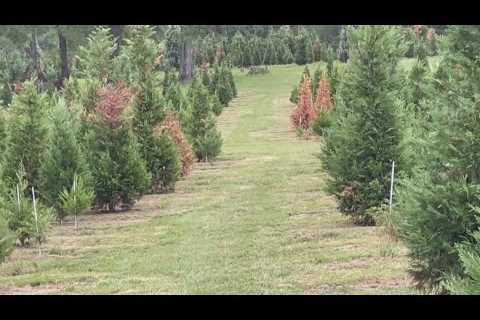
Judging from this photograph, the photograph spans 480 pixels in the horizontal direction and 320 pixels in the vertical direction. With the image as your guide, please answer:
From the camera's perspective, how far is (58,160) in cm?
1831

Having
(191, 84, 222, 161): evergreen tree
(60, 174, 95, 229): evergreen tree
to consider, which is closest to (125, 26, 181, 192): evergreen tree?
(60, 174, 95, 229): evergreen tree

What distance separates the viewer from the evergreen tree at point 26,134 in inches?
727

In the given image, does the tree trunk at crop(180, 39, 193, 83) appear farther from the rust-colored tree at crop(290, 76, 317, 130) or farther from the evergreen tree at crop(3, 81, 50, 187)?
the evergreen tree at crop(3, 81, 50, 187)

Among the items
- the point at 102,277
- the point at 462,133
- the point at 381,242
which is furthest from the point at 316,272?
the point at 462,133

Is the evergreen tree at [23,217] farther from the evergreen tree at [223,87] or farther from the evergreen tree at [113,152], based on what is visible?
the evergreen tree at [223,87]

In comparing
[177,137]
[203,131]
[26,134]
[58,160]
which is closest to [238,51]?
[203,131]

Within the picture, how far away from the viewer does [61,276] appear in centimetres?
1245

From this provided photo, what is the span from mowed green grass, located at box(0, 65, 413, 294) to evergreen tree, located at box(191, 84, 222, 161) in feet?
13.3

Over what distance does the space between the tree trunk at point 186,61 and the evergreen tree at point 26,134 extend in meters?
45.3

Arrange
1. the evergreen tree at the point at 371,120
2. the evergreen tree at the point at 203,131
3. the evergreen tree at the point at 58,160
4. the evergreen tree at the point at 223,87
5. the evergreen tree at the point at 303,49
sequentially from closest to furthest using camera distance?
1. the evergreen tree at the point at 371,120
2. the evergreen tree at the point at 58,160
3. the evergreen tree at the point at 203,131
4. the evergreen tree at the point at 223,87
5. the evergreen tree at the point at 303,49

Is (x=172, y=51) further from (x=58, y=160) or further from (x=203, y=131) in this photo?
(x=58, y=160)

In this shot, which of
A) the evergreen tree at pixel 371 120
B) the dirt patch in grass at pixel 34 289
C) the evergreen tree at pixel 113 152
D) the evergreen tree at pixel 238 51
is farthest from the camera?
the evergreen tree at pixel 238 51

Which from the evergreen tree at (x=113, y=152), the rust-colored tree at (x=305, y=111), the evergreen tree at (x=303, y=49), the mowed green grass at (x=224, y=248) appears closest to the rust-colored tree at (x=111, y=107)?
the evergreen tree at (x=113, y=152)
